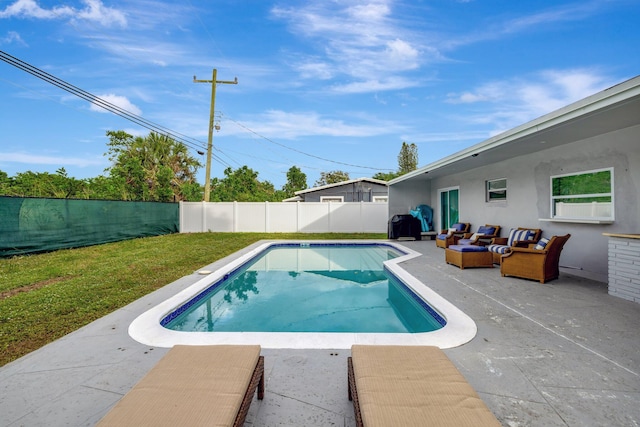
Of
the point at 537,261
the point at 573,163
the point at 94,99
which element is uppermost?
the point at 94,99

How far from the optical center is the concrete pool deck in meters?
1.97

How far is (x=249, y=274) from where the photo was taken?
713 cm

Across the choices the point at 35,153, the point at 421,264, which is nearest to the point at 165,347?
the point at 421,264

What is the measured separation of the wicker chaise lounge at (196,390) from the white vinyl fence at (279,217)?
13.6 m

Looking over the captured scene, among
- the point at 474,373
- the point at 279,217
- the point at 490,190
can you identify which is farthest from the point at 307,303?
the point at 279,217

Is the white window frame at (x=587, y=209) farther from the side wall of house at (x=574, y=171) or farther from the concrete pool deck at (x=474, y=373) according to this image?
the concrete pool deck at (x=474, y=373)

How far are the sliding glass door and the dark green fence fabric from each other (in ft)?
39.2

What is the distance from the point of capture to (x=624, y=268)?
4.29 meters

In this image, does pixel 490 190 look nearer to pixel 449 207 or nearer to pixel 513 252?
pixel 449 207

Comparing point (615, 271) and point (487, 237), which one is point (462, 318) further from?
point (487, 237)

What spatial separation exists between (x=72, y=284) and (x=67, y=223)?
5844 millimetres

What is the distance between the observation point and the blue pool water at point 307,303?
4.05m

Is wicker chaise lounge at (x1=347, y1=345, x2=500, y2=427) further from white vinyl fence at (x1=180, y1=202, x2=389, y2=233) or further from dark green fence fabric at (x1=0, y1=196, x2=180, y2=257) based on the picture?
white vinyl fence at (x1=180, y1=202, x2=389, y2=233)

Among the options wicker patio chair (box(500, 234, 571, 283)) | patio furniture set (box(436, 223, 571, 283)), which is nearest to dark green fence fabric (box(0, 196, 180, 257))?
patio furniture set (box(436, 223, 571, 283))
